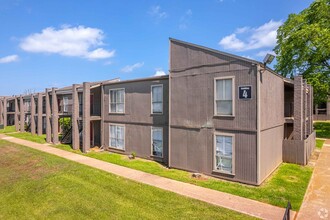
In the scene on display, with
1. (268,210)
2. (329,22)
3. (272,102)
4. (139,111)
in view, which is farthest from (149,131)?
(329,22)

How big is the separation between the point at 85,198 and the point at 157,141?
22.7 feet

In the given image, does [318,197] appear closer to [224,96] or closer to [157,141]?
[224,96]

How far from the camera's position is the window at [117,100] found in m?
18.9

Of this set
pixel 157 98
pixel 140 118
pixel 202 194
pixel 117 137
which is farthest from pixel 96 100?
pixel 202 194

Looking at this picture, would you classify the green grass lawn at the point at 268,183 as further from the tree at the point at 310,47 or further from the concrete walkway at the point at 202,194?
the tree at the point at 310,47

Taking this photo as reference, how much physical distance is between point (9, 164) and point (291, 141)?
789 inches

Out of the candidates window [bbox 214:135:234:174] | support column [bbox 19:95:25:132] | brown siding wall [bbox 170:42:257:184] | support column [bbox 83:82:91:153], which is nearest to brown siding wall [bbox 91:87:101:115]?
support column [bbox 83:82:91:153]

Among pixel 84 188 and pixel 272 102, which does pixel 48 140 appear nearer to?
pixel 84 188

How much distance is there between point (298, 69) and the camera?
1197 inches

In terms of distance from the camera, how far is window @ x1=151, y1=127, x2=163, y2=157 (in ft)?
52.4

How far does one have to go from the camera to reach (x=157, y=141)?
1623 centimetres

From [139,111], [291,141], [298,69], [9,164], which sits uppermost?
[298,69]

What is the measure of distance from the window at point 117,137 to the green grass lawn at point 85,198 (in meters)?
4.48

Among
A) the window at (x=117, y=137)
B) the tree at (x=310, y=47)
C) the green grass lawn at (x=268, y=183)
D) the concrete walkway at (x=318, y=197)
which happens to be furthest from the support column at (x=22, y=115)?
the tree at (x=310, y=47)
